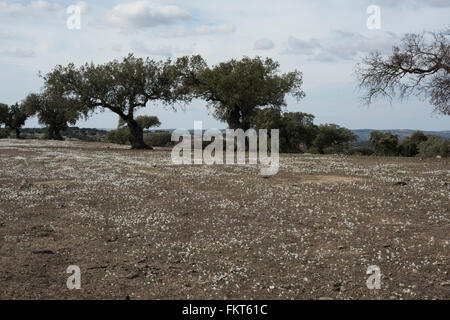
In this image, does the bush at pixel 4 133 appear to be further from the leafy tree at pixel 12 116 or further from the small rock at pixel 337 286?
the small rock at pixel 337 286

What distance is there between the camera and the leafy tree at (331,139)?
245ft

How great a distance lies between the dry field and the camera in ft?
26.8

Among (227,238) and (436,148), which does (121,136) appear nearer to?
Answer: (436,148)

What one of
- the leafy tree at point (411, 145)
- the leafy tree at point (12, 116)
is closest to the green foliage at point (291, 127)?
the leafy tree at point (411, 145)

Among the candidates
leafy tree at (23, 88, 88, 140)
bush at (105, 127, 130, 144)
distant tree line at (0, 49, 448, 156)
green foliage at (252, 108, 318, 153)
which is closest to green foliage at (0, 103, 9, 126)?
leafy tree at (23, 88, 88, 140)

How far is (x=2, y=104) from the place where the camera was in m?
90.6

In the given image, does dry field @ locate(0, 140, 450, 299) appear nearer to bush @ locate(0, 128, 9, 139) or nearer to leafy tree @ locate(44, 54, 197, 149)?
leafy tree @ locate(44, 54, 197, 149)

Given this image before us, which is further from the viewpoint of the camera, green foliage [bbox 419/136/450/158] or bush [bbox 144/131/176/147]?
bush [bbox 144/131/176/147]

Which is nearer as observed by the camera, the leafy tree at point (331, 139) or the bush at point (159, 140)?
the leafy tree at point (331, 139)

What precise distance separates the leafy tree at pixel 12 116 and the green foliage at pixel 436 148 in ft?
266

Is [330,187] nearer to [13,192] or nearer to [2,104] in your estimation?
[13,192]

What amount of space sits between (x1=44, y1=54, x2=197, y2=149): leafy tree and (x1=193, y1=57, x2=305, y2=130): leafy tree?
12.1ft

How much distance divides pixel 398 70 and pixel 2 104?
290 ft

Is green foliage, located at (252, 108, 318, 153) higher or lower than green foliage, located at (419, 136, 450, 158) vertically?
higher
